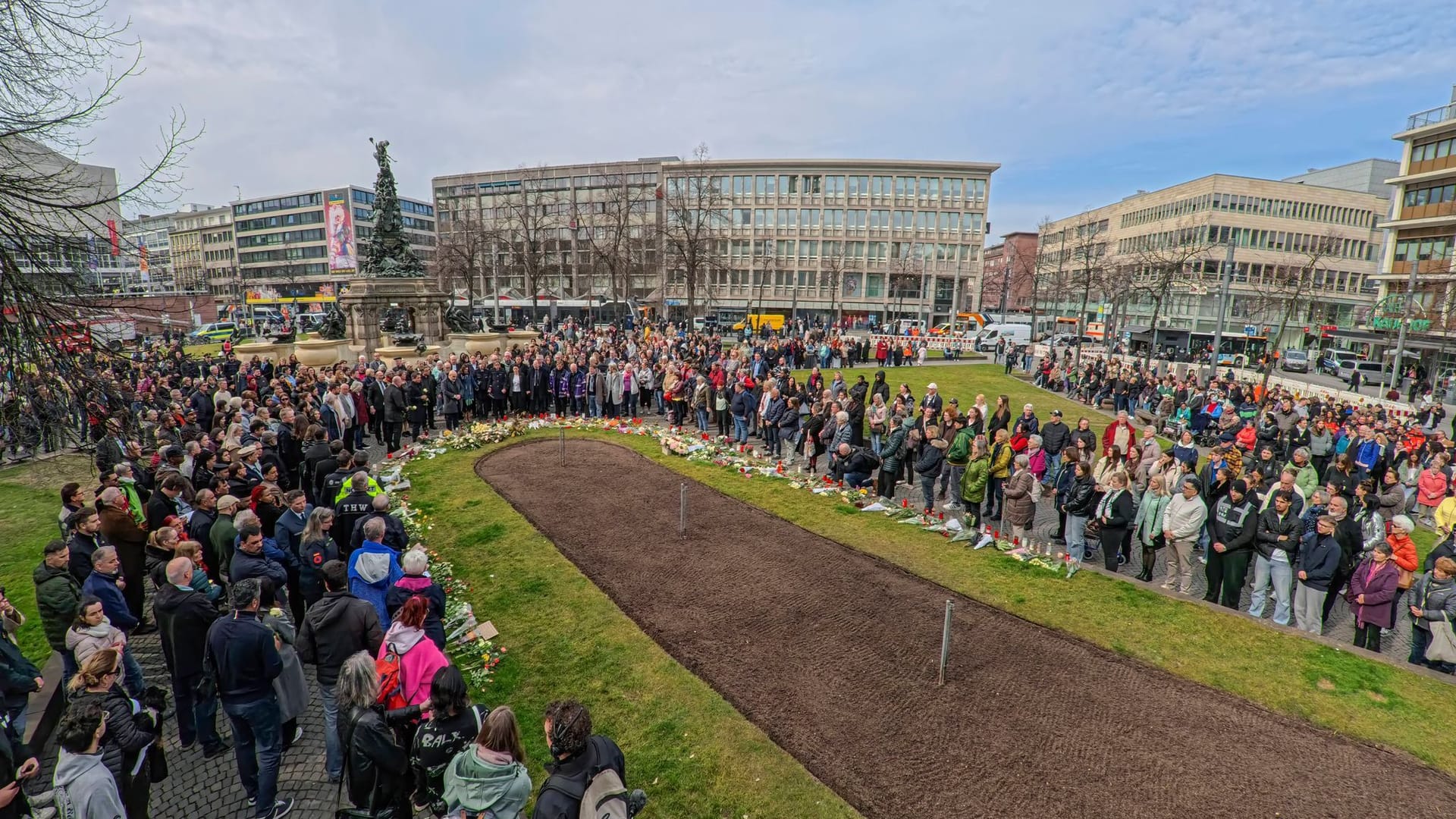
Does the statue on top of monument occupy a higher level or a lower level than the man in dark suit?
higher

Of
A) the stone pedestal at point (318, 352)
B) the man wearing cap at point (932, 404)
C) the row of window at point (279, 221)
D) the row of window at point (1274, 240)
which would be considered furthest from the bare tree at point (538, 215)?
the man wearing cap at point (932, 404)

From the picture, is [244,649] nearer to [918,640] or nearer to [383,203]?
[918,640]

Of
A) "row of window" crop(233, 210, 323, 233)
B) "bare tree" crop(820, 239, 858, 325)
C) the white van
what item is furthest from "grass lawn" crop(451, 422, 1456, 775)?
"row of window" crop(233, 210, 323, 233)

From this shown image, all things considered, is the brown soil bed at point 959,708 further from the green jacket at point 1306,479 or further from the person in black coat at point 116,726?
the green jacket at point 1306,479

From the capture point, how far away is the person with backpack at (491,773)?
4273mm

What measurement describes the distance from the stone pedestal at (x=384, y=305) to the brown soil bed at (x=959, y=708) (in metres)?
24.3

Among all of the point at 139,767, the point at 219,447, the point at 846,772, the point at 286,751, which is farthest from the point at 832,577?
the point at 219,447

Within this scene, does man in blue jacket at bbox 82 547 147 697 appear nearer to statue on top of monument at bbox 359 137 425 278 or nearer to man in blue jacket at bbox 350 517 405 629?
man in blue jacket at bbox 350 517 405 629

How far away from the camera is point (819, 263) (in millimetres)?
83688

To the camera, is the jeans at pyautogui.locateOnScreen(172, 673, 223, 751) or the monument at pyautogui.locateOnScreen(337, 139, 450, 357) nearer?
the jeans at pyautogui.locateOnScreen(172, 673, 223, 751)

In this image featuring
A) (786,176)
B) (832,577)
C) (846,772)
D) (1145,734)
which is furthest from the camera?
(786,176)

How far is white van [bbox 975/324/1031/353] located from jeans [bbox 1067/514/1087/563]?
39.7m

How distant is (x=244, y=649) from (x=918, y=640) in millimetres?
7511

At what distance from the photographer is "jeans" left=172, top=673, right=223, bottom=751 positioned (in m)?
6.44
